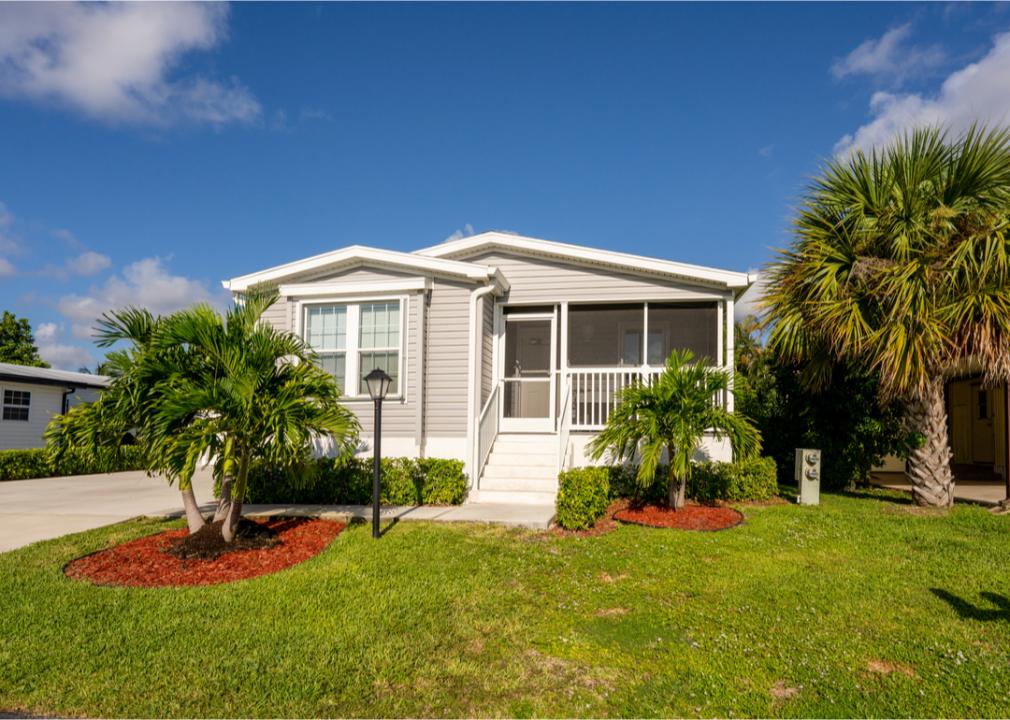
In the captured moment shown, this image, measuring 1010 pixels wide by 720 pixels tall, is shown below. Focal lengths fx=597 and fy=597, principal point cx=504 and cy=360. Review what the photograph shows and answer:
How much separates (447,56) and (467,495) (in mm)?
8693

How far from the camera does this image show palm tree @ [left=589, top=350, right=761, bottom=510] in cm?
811

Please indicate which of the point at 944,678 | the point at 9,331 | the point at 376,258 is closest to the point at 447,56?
the point at 376,258

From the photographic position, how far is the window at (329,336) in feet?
35.5

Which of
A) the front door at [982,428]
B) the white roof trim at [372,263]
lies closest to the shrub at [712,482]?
the white roof trim at [372,263]

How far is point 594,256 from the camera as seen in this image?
447 inches

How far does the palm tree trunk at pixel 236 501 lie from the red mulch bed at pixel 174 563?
0.31 m

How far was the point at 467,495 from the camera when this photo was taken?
9.70 metres

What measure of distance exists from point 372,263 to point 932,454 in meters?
9.68

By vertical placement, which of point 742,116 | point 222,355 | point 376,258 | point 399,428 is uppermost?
point 742,116

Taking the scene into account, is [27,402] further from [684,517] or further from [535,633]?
[535,633]

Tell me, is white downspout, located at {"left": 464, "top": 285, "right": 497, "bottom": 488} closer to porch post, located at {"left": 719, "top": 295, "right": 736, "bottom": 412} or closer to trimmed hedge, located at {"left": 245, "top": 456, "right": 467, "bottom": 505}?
trimmed hedge, located at {"left": 245, "top": 456, "right": 467, "bottom": 505}

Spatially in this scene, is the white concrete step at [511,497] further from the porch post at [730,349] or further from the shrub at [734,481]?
the porch post at [730,349]

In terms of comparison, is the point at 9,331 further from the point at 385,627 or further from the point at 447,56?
the point at 385,627

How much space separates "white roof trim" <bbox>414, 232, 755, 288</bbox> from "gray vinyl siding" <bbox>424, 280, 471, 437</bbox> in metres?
1.25
